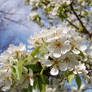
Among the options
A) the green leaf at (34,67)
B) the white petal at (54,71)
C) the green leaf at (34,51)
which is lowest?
the white petal at (54,71)

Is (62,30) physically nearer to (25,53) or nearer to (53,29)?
(53,29)

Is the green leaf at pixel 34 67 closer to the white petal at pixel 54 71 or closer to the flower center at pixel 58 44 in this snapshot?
the white petal at pixel 54 71

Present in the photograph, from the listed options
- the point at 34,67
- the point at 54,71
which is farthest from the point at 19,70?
the point at 54,71

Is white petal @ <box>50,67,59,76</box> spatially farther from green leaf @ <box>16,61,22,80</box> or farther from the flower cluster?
green leaf @ <box>16,61,22,80</box>

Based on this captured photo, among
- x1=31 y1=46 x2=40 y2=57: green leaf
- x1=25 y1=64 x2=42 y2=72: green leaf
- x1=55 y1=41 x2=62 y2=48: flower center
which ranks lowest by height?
x1=25 y1=64 x2=42 y2=72: green leaf

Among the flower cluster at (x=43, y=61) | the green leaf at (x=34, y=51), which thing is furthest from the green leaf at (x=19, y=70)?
the green leaf at (x=34, y=51)

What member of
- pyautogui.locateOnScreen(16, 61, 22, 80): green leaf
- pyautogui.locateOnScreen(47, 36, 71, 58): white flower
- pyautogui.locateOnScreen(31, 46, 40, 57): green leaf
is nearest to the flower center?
pyautogui.locateOnScreen(47, 36, 71, 58): white flower

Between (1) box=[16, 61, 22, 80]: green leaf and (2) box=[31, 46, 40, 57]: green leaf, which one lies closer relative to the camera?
(1) box=[16, 61, 22, 80]: green leaf

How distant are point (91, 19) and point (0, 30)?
2.39 m

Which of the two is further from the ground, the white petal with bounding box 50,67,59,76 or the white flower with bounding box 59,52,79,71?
the white flower with bounding box 59,52,79,71

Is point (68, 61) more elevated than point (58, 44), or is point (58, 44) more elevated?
point (58, 44)

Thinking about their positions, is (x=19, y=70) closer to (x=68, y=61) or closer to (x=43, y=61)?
(x=43, y=61)

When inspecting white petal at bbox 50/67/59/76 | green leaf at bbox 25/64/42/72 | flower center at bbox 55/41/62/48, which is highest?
flower center at bbox 55/41/62/48

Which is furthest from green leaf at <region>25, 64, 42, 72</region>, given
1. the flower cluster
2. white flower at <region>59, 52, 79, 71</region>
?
white flower at <region>59, 52, 79, 71</region>
